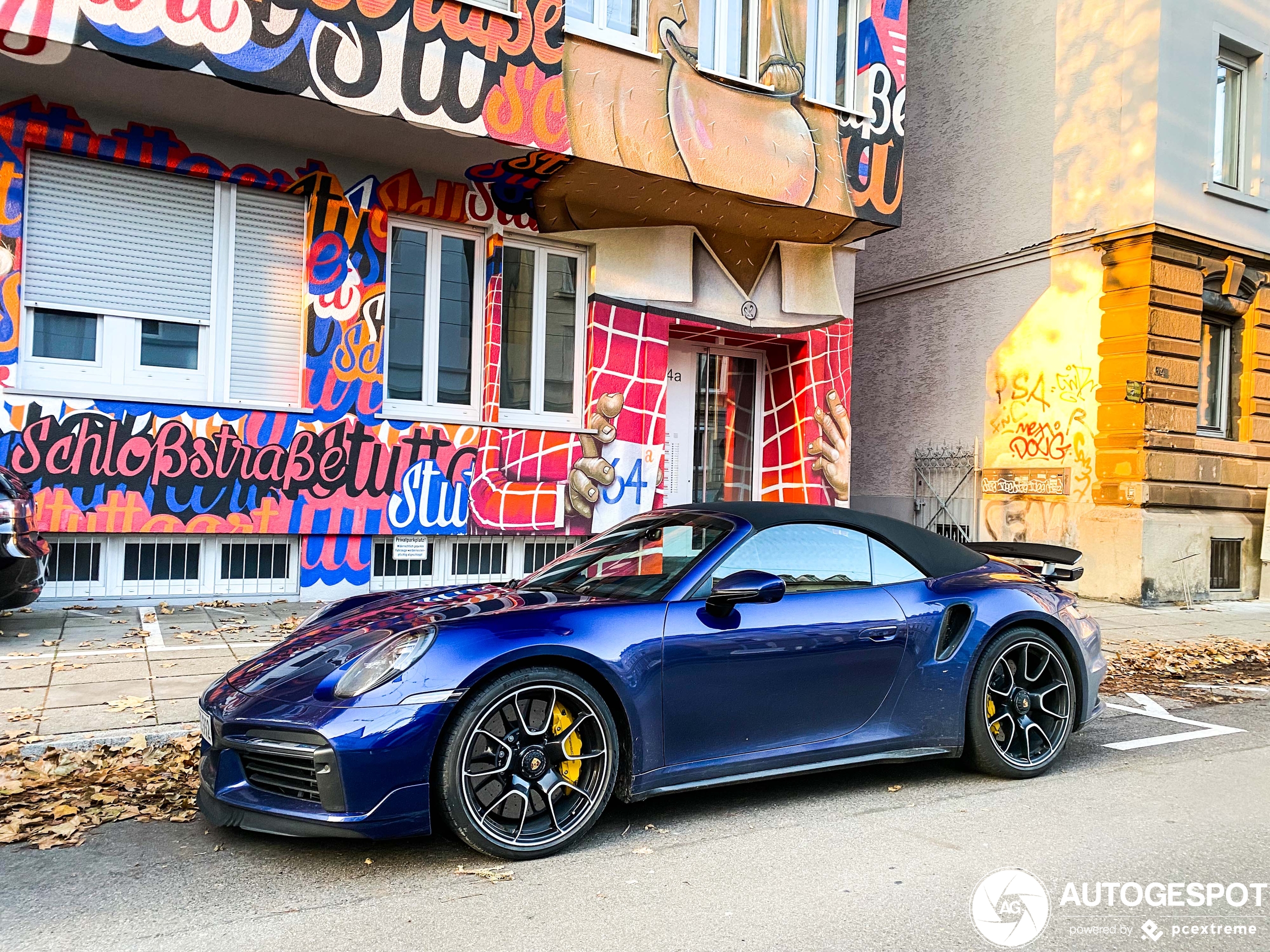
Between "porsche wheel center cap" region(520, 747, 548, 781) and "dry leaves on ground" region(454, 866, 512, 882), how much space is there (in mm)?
341

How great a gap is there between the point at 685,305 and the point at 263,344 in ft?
15.5

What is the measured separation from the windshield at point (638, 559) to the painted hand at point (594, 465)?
574 centimetres

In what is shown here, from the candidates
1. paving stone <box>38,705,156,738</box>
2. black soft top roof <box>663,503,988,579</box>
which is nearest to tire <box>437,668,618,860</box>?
black soft top roof <box>663,503,988,579</box>

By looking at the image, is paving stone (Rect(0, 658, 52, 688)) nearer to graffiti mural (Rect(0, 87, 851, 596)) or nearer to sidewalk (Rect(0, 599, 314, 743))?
sidewalk (Rect(0, 599, 314, 743))

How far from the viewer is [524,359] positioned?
37.1 feet

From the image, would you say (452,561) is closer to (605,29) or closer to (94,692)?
(94,692)

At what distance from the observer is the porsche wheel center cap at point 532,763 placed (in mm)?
3939

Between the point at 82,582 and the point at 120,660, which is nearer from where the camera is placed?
the point at 120,660

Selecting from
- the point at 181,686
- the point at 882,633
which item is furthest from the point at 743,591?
the point at 181,686

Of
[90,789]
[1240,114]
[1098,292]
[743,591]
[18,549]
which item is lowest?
[90,789]

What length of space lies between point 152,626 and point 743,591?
585 centimetres

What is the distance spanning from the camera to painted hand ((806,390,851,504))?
1319cm

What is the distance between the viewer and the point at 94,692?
6137 mm

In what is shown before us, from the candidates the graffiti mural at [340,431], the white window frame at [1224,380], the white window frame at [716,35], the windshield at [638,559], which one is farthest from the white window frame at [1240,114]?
the windshield at [638,559]
